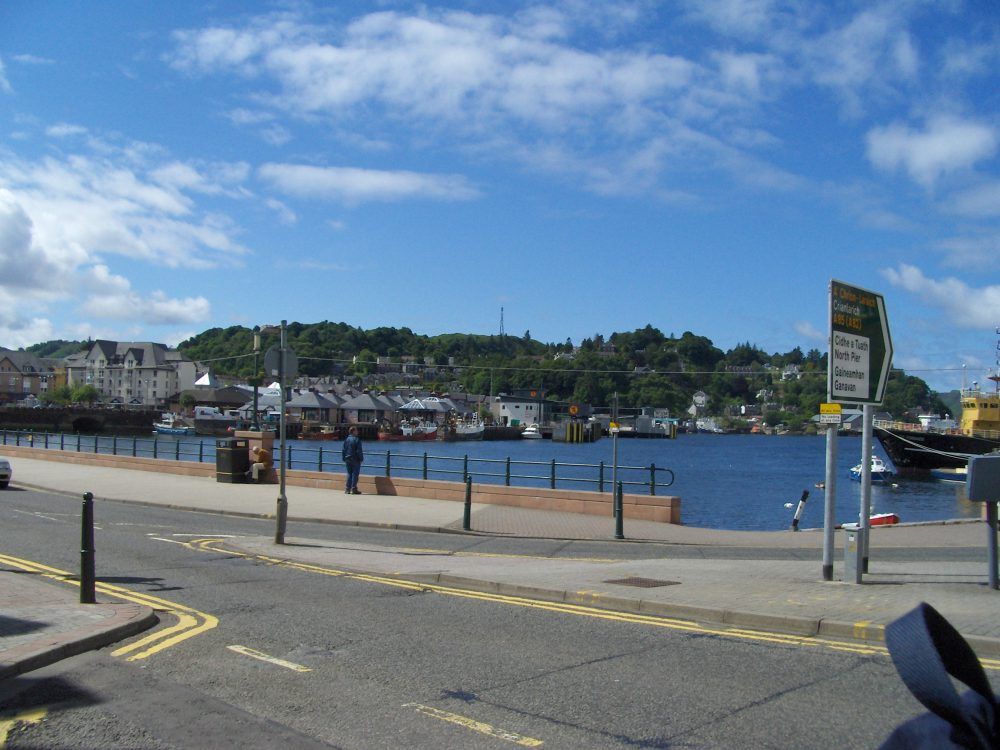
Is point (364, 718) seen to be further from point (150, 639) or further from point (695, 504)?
point (695, 504)

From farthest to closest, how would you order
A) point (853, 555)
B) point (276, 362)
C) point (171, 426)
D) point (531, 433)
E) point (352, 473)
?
point (531, 433), point (171, 426), point (352, 473), point (276, 362), point (853, 555)

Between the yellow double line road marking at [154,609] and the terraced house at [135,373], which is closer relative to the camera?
the yellow double line road marking at [154,609]


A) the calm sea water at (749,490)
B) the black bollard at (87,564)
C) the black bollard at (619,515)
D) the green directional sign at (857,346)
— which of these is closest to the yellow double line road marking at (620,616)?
the black bollard at (87,564)

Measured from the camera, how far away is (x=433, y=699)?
21.2 feet

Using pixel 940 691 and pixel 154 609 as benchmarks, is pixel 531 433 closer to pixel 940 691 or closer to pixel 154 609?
pixel 154 609

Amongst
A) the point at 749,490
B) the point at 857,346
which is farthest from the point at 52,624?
the point at 749,490

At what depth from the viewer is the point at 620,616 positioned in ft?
31.4

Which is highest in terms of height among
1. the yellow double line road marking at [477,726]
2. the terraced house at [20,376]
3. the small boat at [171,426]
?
the terraced house at [20,376]

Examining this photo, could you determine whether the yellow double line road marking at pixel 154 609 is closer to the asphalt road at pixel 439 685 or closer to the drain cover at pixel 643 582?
the asphalt road at pixel 439 685

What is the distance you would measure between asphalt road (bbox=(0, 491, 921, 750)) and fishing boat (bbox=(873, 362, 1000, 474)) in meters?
60.7

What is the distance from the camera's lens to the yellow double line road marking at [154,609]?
798 centimetres

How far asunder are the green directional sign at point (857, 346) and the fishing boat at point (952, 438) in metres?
55.3

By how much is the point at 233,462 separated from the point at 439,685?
23.4 m

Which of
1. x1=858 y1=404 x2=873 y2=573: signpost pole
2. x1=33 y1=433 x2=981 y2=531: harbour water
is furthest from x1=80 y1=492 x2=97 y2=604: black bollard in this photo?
x1=33 y1=433 x2=981 y2=531: harbour water
